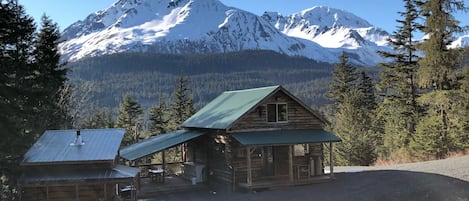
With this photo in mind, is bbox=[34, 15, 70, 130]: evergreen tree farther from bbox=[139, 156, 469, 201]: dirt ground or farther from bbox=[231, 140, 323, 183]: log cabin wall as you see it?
bbox=[231, 140, 323, 183]: log cabin wall

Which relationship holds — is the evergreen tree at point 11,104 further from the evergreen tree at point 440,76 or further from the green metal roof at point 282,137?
the evergreen tree at point 440,76

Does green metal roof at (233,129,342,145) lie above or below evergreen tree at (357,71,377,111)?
below

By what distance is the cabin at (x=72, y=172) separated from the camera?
16.0 metres

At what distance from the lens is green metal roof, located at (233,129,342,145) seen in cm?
1978

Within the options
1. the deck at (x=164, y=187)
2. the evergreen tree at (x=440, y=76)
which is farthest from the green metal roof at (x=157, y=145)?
the evergreen tree at (x=440, y=76)

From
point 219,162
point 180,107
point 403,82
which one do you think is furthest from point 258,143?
point 180,107

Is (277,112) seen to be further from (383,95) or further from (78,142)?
(383,95)

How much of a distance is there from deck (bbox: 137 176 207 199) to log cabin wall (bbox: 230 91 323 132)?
3807 millimetres

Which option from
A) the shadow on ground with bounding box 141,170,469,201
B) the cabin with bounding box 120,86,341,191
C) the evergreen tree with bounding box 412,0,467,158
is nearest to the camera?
the shadow on ground with bounding box 141,170,469,201

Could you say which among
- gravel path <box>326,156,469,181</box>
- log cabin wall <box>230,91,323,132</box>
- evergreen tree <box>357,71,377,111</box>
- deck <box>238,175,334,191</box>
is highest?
evergreen tree <box>357,71,377,111</box>

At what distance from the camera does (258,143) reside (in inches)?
766

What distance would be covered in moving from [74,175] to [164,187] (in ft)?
18.8

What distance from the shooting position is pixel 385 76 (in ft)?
104

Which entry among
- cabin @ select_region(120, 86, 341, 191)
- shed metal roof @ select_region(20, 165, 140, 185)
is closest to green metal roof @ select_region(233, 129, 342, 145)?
cabin @ select_region(120, 86, 341, 191)
